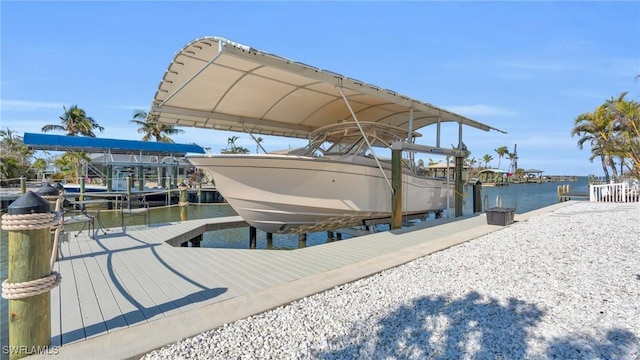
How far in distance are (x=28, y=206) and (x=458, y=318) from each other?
364 cm

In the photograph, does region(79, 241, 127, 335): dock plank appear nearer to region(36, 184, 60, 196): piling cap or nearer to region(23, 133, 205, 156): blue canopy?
region(36, 184, 60, 196): piling cap

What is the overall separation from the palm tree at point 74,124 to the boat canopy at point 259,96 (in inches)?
1437

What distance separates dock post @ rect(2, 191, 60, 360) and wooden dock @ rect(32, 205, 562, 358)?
0.91ft

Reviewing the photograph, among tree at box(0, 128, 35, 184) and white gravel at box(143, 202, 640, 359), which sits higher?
tree at box(0, 128, 35, 184)

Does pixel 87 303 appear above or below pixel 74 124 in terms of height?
below

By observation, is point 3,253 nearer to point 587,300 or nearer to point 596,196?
point 587,300

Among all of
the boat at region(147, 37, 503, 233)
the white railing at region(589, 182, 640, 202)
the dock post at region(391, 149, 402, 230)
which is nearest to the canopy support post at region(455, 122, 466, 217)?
the boat at region(147, 37, 503, 233)

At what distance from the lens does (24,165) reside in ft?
111

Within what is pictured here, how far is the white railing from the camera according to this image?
55.8ft

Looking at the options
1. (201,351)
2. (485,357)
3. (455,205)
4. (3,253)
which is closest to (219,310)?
(201,351)

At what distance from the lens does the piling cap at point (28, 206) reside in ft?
7.43

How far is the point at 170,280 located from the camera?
13.8ft

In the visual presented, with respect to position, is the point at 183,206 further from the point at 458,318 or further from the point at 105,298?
the point at 458,318

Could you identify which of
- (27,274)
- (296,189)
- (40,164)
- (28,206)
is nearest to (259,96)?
(296,189)
